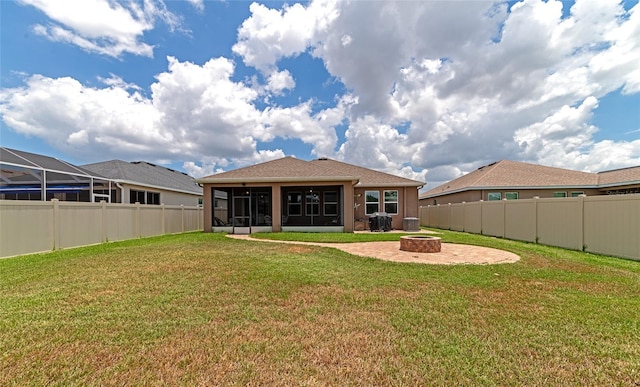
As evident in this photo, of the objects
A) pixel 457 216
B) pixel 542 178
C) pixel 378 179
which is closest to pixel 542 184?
pixel 542 178

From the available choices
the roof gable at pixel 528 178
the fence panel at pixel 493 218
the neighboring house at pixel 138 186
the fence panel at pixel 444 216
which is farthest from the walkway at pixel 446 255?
the roof gable at pixel 528 178

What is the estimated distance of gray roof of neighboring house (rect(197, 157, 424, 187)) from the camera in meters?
16.4

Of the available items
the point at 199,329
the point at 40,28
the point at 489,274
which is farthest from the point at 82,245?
the point at 489,274

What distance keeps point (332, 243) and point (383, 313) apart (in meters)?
8.13

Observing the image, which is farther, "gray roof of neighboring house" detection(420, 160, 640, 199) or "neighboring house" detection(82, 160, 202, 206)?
"gray roof of neighboring house" detection(420, 160, 640, 199)

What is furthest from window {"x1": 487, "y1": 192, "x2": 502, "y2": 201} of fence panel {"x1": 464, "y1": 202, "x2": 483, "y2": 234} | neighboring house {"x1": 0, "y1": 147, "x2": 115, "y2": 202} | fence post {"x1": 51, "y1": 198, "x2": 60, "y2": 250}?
neighboring house {"x1": 0, "y1": 147, "x2": 115, "y2": 202}

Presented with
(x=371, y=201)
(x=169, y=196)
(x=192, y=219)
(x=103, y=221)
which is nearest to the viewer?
(x=103, y=221)

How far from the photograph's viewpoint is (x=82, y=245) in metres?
11.3

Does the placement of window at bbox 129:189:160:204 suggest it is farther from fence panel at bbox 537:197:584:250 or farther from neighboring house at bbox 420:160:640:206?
neighboring house at bbox 420:160:640:206

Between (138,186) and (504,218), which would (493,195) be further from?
(138,186)

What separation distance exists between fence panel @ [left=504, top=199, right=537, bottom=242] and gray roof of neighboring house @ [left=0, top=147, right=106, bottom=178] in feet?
70.0

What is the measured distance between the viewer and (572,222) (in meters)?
10.5

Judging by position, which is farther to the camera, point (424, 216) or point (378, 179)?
point (424, 216)

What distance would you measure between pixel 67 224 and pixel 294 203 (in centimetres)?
1217
